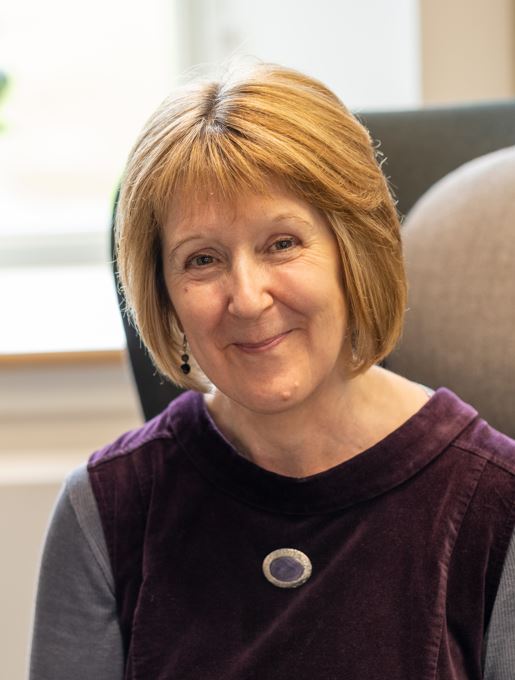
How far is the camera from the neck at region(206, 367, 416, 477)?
115 centimetres

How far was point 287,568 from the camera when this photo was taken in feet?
3.73

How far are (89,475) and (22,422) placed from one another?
36.3 inches

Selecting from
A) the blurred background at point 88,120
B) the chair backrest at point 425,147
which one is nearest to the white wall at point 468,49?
the blurred background at point 88,120

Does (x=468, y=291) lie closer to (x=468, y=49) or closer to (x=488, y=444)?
(x=488, y=444)

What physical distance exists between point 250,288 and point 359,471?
0.81ft

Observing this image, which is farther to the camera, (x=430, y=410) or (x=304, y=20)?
(x=304, y=20)

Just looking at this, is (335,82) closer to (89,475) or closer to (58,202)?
(58,202)

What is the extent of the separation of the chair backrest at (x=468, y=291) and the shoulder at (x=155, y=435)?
0.27 meters

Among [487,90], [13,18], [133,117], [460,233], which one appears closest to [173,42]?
[133,117]

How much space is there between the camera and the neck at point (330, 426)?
115 cm

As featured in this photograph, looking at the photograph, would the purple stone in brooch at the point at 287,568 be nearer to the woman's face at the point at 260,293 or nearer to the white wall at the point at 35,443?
the woman's face at the point at 260,293

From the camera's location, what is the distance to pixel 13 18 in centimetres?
240

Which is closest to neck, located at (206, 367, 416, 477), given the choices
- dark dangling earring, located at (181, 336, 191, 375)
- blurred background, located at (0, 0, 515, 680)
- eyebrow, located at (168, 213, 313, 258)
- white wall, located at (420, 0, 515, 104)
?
dark dangling earring, located at (181, 336, 191, 375)

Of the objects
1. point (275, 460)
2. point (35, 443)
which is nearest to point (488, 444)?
point (275, 460)
